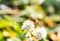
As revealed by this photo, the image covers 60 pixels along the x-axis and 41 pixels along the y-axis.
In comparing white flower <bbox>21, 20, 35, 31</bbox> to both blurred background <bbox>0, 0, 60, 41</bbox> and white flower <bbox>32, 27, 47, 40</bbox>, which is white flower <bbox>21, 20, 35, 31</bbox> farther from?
blurred background <bbox>0, 0, 60, 41</bbox>

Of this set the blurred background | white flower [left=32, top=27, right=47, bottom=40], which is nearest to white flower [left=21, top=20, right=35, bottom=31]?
white flower [left=32, top=27, right=47, bottom=40]

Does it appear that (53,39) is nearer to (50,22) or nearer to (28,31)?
(50,22)

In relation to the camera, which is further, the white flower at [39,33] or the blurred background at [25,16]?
the blurred background at [25,16]

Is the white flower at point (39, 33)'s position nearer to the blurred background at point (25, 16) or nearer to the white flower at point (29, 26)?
the white flower at point (29, 26)

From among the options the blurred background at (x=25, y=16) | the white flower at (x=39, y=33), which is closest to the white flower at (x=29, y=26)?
the white flower at (x=39, y=33)

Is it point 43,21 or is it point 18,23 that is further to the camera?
point 43,21

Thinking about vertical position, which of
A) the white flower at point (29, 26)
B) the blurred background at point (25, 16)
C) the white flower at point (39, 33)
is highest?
the blurred background at point (25, 16)

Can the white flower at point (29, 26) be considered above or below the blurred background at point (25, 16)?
below

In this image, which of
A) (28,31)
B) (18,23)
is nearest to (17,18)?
(18,23)

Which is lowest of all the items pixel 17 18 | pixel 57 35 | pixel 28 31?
pixel 28 31
